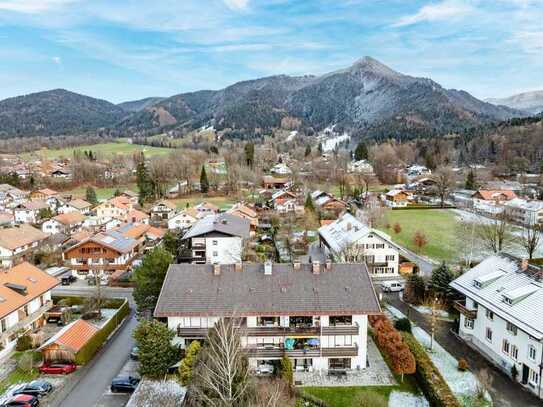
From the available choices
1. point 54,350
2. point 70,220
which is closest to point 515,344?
point 54,350

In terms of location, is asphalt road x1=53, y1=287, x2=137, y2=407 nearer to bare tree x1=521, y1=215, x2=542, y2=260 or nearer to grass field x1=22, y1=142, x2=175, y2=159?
bare tree x1=521, y1=215, x2=542, y2=260

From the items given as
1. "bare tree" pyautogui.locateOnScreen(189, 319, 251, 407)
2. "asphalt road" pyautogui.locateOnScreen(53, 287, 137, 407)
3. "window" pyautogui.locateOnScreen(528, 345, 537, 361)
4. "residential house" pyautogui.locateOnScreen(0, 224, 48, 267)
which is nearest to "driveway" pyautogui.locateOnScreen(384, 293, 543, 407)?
"window" pyautogui.locateOnScreen(528, 345, 537, 361)

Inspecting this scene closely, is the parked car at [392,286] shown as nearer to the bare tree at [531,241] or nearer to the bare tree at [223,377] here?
the bare tree at [531,241]

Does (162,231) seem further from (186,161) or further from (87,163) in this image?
(87,163)

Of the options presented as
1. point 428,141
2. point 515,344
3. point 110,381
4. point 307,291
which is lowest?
point 110,381

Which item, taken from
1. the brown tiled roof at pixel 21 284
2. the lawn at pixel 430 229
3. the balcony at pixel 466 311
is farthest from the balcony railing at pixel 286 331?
the lawn at pixel 430 229

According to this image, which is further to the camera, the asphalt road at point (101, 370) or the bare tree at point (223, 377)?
the asphalt road at point (101, 370)

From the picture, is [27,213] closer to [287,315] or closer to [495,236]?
[287,315]
